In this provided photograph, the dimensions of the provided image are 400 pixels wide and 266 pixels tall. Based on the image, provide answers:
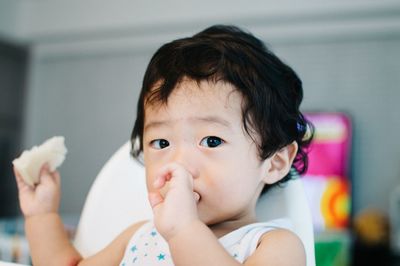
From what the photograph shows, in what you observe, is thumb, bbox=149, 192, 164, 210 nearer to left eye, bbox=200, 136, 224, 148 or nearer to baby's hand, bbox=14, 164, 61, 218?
left eye, bbox=200, 136, 224, 148

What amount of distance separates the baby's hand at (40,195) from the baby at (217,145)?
20 cm

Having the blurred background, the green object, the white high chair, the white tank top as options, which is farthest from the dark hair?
the blurred background

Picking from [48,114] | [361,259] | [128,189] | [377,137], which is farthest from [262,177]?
[48,114]

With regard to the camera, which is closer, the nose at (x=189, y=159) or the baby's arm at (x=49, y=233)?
the nose at (x=189, y=159)

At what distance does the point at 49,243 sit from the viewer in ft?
2.96

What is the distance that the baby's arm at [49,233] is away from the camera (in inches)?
34.2

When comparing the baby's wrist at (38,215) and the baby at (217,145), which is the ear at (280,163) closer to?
the baby at (217,145)

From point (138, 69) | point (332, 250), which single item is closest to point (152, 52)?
point (138, 69)

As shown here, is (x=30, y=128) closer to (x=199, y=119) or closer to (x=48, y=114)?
(x=48, y=114)

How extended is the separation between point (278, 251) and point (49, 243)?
448 mm

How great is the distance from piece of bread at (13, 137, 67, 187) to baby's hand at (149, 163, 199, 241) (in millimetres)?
326

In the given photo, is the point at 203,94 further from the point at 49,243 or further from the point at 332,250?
the point at 332,250

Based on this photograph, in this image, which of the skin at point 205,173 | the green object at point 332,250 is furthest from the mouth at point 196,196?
the green object at point 332,250

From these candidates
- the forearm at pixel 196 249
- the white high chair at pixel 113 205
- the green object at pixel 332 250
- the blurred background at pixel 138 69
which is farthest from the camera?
the blurred background at pixel 138 69
